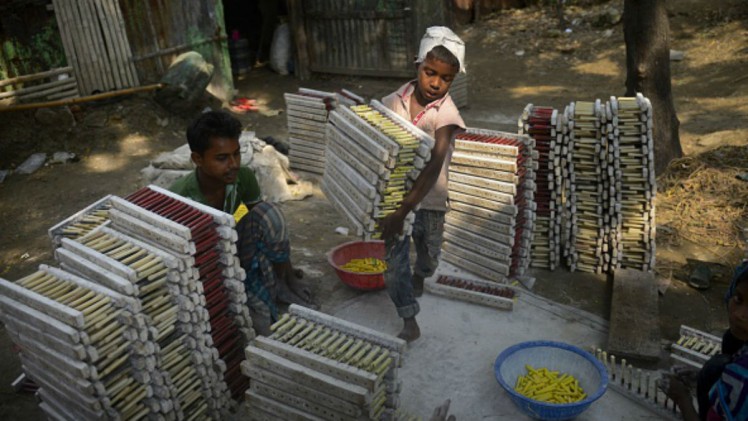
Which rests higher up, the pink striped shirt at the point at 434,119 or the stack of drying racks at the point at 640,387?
the pink striped shirt at the point at 434,119

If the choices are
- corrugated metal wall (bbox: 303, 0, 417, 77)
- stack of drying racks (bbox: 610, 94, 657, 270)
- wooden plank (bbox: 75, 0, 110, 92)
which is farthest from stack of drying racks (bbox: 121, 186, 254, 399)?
corrugated metal wall (bbox: 303, 0, 417, 77)

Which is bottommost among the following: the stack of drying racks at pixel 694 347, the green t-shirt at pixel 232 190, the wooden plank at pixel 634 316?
the wooden plank at pixel 634 316

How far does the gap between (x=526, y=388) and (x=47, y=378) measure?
3.33m

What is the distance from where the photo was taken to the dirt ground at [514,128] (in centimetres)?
600

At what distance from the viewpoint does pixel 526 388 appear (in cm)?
431

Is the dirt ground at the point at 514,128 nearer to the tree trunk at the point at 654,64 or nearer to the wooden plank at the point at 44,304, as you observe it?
the tree trunk at the point at 654,64

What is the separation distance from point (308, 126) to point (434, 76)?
5.04 metres

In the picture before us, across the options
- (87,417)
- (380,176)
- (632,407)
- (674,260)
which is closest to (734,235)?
(674,260)

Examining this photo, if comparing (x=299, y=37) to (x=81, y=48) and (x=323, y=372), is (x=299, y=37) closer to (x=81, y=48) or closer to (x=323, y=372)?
(x=81, y=48)

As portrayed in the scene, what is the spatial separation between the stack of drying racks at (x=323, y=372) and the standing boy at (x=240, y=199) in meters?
0.87

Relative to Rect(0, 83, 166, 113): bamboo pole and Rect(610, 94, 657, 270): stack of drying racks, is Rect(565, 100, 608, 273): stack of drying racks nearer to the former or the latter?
Rect(610, 94, 657, 270): stack of drying racks

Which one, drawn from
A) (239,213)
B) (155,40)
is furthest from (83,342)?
(155,40)

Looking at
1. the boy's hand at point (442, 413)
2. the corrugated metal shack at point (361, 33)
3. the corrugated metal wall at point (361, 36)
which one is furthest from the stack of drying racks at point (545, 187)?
the corrugated metal wall at point (361, 36)

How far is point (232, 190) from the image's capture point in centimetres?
466
